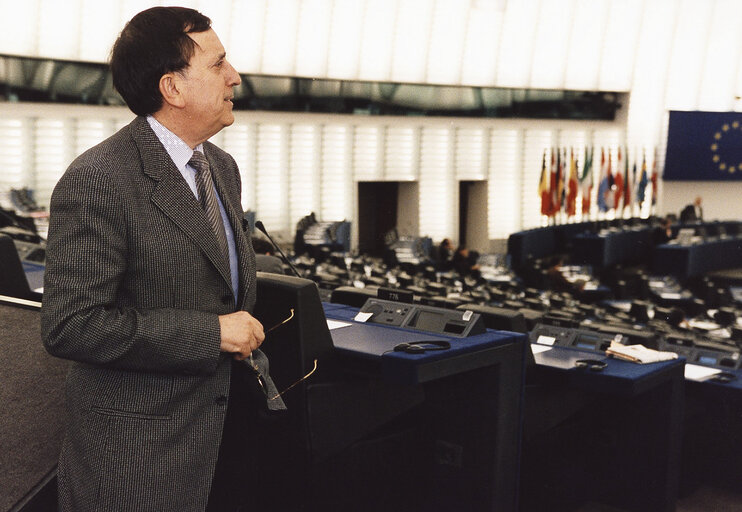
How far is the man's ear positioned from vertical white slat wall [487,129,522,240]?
63.6 ft

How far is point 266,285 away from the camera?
198 cm

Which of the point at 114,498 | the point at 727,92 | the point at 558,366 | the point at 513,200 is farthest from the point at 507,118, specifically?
the point at 114,498

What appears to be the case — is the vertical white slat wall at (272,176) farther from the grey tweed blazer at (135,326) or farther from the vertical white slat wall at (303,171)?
the grey tweed blazer at (135,326)

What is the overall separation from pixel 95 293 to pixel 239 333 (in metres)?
0.27

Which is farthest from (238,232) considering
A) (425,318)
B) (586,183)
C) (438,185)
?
(586,183)

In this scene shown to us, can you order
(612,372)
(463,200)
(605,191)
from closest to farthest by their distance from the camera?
(612,372), (605,191), (463,200)

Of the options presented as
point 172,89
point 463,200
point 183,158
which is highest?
point 172,89

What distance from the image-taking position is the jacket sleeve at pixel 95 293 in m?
1.34

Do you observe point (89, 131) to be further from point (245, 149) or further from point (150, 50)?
point (150, 50)

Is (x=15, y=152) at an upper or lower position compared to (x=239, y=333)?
lower

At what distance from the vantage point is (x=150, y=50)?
1.43 meters

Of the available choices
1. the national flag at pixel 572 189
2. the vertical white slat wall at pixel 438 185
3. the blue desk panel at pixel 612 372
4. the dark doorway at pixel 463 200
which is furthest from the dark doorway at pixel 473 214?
the blue desk panel at pixel 612 372

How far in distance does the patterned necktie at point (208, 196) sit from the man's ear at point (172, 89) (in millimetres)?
132

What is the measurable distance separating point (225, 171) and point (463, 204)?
1941 centimetres
